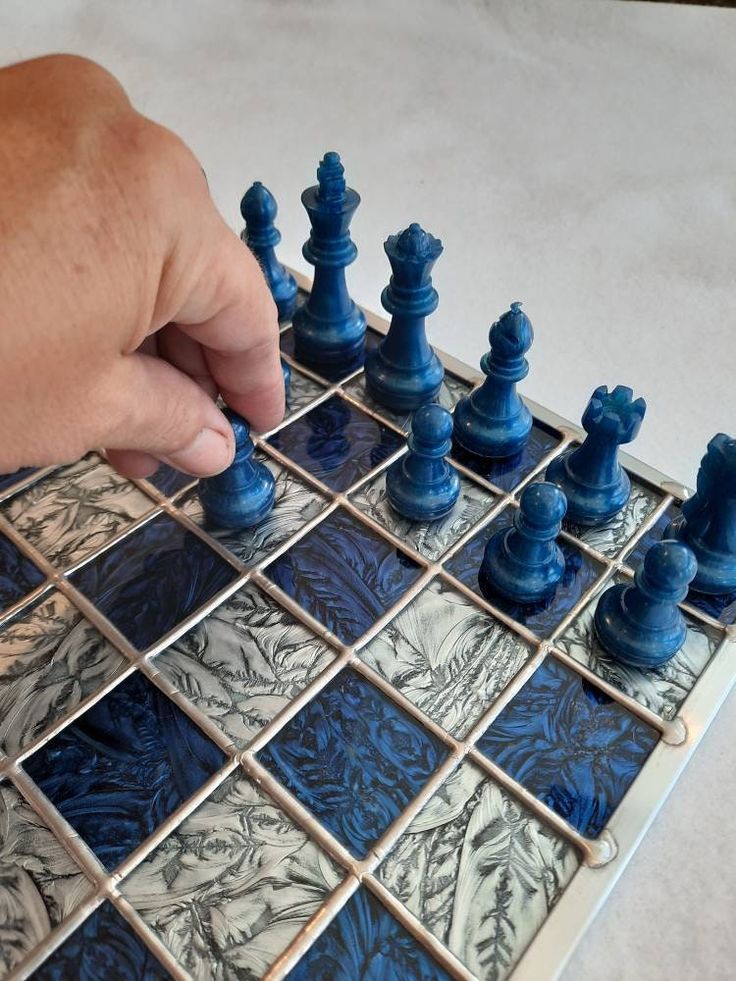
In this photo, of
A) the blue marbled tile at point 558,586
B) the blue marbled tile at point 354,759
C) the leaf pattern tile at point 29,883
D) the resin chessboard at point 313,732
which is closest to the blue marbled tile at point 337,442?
the resin chessboard at point 313,732

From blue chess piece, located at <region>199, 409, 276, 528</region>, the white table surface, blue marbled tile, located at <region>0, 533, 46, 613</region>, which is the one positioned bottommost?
blue marbled tile, located at <region>0, 533, 46, 613</region>

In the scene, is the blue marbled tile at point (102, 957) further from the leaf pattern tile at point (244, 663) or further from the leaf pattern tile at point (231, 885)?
the leaf pattern tile at point (244, 663)

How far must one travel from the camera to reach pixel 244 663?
696mm

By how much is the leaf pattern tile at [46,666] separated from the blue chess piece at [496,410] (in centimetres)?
40

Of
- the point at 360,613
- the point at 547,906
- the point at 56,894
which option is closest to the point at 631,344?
the point at 360,613

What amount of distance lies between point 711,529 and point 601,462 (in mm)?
111

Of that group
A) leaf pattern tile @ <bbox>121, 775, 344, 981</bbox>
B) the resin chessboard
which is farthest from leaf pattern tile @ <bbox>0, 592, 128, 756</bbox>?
leaf pattern tile @ <bbox>121, 775, 344, 981</bbox>

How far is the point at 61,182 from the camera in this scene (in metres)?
0.47

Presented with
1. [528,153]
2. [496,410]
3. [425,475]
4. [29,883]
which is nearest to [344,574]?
[425,475]

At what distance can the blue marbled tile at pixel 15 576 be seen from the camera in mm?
744

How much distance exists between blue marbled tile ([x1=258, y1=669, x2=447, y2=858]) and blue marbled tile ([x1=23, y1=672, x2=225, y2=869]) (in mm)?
58

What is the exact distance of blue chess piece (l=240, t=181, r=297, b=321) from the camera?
935mm

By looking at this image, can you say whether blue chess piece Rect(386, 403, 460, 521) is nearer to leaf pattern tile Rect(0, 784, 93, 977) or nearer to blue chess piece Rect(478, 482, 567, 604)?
blue chess piece Rect(478, 482, 567, 604)

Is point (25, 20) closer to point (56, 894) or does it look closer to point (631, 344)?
point (631, 344)
